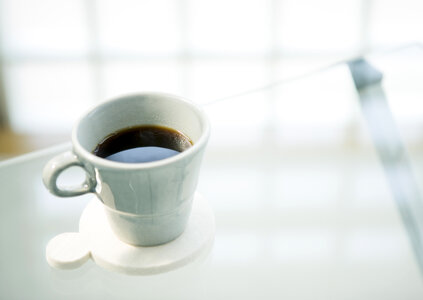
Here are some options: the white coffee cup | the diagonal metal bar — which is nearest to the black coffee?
the white coffee cup

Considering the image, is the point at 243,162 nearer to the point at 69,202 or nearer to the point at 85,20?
the point at 69,202

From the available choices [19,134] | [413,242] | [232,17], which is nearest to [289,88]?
[413,242]

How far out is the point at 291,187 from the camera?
1.95 ft

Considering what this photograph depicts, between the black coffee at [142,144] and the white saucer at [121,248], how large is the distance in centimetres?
7

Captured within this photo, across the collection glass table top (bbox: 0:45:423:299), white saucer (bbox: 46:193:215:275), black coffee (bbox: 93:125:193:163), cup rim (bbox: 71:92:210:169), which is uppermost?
cup rim (bbox: 71:92:210:169)

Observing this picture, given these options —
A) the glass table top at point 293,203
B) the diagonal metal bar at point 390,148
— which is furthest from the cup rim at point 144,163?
the diagonal metal bar at point 390,148

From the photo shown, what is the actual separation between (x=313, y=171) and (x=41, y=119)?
1205 millimetres

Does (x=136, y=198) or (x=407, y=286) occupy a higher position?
(x=136, y=198)

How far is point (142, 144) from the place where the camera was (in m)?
0.47

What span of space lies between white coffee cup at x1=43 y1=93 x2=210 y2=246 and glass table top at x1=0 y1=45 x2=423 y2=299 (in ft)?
0.16

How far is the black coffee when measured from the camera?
0.46m

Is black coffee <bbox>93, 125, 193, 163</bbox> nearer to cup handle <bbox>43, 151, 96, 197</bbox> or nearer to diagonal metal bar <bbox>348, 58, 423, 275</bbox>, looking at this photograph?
cup handle <bbox>43, 151, 96, 197</bbox>

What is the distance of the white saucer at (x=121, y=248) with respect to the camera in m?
0.46

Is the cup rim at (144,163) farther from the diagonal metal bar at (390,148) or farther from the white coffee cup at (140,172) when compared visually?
the diagonal metal bar at (390,148)
